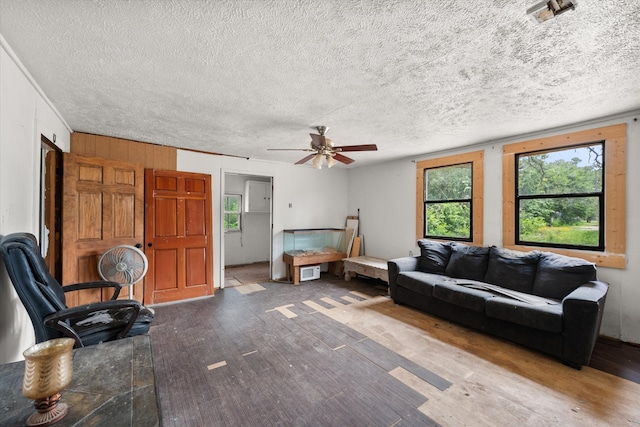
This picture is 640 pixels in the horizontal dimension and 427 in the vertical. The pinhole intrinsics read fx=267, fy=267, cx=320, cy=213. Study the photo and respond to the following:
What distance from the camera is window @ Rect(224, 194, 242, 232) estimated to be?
6.73 meters

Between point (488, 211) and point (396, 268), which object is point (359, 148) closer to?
point (396, 268)

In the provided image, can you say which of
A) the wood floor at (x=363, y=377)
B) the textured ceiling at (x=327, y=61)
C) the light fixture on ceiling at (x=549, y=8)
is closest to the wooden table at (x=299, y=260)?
the wood floor at (x=363, y=377)

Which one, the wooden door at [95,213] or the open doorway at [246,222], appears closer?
the wooden door at [95,213]

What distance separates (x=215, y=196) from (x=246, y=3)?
3.68 meters

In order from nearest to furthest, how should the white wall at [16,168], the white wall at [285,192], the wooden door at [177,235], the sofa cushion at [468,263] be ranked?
the white wall at [16,168], the sofa cushion at [468,263], the wooden door at [177,235], the white wall at [285,192]

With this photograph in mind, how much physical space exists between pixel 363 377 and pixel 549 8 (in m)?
2.64

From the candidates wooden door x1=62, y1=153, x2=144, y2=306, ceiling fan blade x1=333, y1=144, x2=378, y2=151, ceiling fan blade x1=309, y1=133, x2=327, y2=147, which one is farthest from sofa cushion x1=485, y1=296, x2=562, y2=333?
wooden door x1=62, y1=153, x2=144, y2=306

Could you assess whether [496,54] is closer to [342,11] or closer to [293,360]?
[342,11]

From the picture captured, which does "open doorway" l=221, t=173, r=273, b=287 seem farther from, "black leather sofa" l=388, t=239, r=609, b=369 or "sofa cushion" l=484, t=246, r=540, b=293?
"sofa cushion" l=484, t=246, r=540, b=293

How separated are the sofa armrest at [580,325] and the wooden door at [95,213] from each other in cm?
483

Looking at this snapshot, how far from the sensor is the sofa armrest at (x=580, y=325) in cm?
223

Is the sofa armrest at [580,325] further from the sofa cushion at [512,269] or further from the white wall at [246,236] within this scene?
the white wall at [246,236]

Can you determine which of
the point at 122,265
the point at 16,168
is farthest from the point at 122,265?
the point at 16,168

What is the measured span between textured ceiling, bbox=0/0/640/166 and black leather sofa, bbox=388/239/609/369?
169 cm
